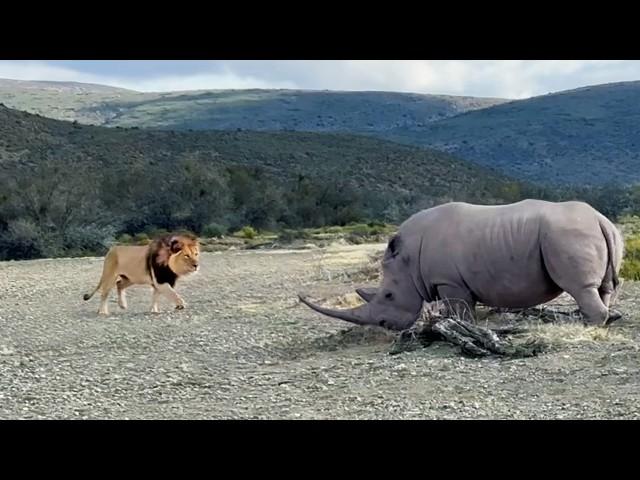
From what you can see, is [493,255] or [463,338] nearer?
[463,338]

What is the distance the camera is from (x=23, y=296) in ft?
53.0

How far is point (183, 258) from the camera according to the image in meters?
13.0

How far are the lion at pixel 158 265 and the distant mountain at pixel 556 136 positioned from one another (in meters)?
52.2

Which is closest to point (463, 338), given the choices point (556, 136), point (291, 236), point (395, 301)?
point (395, 301)

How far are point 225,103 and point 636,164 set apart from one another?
45.6 metres

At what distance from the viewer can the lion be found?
511 inches

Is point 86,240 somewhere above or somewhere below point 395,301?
below

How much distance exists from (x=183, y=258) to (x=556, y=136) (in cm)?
6338

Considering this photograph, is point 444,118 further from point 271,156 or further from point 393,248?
point 393,248

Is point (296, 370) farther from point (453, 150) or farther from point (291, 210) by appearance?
point (453, 150)

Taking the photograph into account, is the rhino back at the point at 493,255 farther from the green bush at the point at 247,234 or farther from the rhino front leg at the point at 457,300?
the green bush at the point at 247,234

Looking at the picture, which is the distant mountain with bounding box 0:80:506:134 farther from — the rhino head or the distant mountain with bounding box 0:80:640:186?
the rhino head

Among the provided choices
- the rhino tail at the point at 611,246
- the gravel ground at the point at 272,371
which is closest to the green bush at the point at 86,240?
the gravel ground at the point at 272,371
